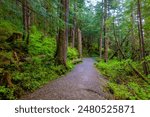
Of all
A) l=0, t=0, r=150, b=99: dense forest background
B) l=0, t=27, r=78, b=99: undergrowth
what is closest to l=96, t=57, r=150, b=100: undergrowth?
l=0, t=0, r=150, b=99: dense forest background

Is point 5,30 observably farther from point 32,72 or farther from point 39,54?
point 32,72

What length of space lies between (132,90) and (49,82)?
4585mm

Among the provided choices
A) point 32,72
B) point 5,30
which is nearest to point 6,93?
point 32,72

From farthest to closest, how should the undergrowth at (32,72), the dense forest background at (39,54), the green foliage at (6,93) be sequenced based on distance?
the dense forest background at (39,54) → the undergrowth at (32,72) → the green foliage at (6,93)

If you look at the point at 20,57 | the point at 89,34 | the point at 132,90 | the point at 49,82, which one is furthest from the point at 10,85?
the point at 89,34

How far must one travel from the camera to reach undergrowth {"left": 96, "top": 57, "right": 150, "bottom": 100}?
408 inches

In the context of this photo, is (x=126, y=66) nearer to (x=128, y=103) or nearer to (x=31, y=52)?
(x=31, y=52)

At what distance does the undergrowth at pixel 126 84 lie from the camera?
10356 mm

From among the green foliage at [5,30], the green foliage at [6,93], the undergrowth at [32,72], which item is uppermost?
the green foliage at [5,30]

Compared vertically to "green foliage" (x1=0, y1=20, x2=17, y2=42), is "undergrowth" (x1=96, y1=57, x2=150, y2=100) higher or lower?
lower

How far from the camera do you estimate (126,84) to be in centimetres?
1359

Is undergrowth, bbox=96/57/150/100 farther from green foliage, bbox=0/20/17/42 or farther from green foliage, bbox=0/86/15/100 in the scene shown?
green foliage, bbox=0/20/17/42

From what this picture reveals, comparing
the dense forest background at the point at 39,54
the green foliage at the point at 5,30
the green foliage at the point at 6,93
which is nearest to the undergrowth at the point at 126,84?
the dense forest background at the point at 39,54

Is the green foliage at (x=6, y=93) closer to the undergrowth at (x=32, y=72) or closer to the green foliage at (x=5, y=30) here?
the undergrowth at (x=32, y=72)
